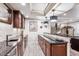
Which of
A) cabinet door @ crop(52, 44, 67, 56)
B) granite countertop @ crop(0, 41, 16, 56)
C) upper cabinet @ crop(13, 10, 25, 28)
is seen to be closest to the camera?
granite countertop @ crop(0, 41, 16, 56)

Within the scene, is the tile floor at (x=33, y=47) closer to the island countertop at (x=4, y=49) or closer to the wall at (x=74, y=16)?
the island countertop at (x=4, y=49)

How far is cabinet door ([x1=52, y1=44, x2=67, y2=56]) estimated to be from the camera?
178 centimetres

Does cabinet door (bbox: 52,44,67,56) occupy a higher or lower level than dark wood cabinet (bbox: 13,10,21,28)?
lower

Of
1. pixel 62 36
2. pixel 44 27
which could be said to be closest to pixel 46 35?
pixel 44 27

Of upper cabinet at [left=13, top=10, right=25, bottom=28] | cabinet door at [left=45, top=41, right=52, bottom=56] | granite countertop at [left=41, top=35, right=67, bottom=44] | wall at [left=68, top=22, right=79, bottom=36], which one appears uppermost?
upper cabinet at [left=13, top=10, right=25, bottom=28]

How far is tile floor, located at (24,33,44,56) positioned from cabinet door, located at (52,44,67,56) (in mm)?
229

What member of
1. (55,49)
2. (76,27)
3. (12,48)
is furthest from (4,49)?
(76,27)

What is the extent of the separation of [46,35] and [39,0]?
0.61 metres

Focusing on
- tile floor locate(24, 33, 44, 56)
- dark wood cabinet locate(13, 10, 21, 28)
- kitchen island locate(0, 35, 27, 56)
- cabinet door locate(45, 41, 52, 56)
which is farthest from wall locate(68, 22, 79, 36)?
dark wood cabinet locate(13, 10, 21, 28)

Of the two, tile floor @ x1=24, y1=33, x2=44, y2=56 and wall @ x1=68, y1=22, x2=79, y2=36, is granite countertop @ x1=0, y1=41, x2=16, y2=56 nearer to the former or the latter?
tile floor @ x1=24, y1=33, x2=44, y2=56

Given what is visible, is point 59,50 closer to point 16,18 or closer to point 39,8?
point 39,8

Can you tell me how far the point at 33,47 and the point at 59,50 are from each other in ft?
1.49

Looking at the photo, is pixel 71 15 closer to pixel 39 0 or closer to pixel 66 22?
pixel 66 22

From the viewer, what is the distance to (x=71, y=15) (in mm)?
1896
